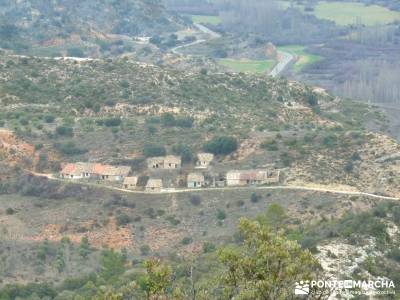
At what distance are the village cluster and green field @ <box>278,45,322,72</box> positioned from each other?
70568 mm

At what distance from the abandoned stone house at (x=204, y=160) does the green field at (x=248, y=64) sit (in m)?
60.0

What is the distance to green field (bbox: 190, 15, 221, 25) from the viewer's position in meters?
179

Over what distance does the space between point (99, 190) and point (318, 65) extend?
80552 mm

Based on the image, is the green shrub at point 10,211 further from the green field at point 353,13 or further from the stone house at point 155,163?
the green field at point 353,13

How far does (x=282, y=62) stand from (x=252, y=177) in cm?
7881

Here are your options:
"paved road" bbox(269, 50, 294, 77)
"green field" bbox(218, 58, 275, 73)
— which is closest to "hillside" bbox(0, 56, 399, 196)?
"paved road" bbox(269, 50, 294, 77)

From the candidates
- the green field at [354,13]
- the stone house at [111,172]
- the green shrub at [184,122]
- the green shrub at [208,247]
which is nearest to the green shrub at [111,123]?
the green shrub at [184,122]

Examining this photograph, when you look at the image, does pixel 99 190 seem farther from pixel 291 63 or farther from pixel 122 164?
pixel 291 63

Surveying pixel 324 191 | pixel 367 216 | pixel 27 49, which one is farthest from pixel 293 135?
pixel 27 49

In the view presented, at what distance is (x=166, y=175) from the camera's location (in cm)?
6688

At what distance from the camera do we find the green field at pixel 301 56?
140125 mm

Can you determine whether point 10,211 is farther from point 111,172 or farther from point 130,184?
point 130,184

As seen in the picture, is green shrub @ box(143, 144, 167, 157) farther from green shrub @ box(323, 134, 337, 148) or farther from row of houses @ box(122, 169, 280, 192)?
green shrub @ box(323, 134, 337, 148)

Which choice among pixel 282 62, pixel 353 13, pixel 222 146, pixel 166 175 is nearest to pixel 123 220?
pixel 166 175
